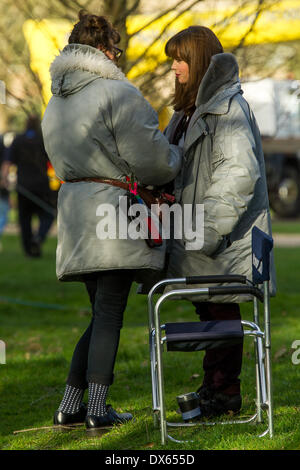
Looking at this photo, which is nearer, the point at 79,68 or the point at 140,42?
the point at 79,68

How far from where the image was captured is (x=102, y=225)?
14.4 ft

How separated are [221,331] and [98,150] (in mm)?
1024

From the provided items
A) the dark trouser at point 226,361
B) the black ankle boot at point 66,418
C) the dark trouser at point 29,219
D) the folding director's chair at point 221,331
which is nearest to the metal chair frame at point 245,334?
the folding director's chair at point 221,331

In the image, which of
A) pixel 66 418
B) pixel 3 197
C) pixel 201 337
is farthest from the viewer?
pixel 3 197

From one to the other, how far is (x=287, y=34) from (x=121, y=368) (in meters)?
4.98

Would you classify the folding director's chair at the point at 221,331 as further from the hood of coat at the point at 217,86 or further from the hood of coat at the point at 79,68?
the hood of coat at the point at 79,68

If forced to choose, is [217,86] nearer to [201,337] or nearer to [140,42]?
[201,337]

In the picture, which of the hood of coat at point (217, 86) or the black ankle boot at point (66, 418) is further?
the black ankle boot at point (66, 418)

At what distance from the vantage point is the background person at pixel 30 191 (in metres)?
13.9

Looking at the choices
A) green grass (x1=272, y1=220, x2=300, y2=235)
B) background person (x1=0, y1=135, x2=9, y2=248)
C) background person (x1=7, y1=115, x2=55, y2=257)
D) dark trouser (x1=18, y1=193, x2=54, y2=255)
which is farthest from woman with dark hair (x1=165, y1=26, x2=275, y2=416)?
green grass (x1=272, y1=220, x2=300, y2=235)

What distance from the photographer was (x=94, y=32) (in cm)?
457

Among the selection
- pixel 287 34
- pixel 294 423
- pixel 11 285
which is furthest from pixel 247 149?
pixel 11 285

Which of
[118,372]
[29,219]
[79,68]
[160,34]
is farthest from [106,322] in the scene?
[29,219]

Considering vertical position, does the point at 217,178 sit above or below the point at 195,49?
below
